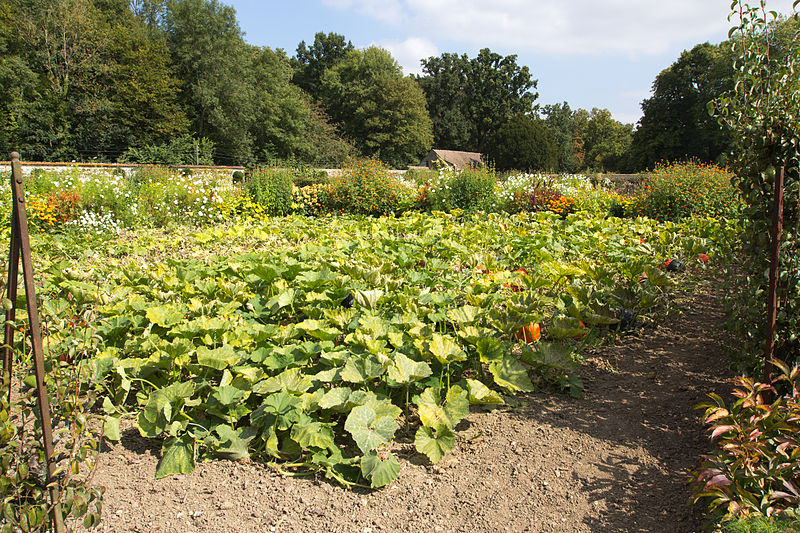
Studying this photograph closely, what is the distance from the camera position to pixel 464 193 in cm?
1027

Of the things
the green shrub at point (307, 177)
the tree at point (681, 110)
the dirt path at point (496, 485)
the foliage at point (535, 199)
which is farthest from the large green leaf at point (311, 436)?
the tree at point (681, 110)

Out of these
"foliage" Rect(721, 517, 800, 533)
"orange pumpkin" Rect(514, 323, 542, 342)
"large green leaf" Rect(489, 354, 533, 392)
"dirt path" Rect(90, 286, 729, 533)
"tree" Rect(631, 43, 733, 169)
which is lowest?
"dirt path" Rect(90, 286, 729, 533)

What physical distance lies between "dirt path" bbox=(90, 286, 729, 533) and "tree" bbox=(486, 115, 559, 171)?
3324cm

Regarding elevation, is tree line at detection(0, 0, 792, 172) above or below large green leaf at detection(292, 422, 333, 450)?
above

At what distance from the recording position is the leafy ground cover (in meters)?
2.27

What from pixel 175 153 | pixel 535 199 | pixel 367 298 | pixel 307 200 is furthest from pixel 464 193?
pixel 175 153

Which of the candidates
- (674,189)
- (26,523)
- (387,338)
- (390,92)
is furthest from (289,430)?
(390,92)

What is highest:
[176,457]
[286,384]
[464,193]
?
[464,193]

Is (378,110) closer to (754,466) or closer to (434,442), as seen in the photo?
(434,442)

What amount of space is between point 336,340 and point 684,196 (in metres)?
8.48

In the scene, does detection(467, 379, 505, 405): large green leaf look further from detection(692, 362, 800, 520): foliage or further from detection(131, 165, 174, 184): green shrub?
detection(131, 165, 174, 184): green shrub

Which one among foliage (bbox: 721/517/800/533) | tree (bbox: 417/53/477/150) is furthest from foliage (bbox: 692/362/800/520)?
tree (bbox: 417/53/477/150)

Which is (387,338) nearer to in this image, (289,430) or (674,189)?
(289,430)

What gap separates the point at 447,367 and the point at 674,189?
8547 millimetres
